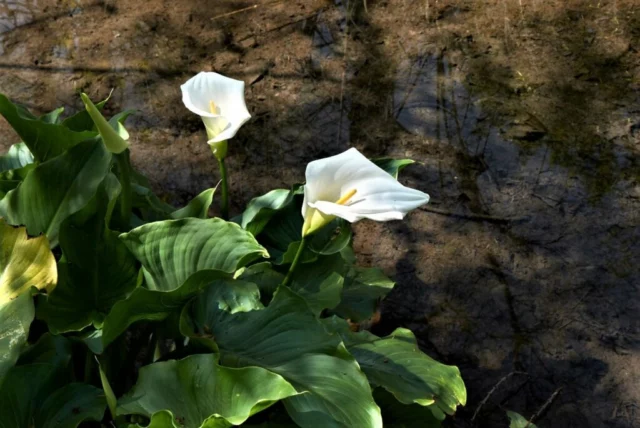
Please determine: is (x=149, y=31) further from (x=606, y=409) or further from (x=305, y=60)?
(x=606, y=409)

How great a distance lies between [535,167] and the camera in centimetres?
263

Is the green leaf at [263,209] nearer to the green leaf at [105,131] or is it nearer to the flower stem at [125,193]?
the flower stem at [125,193]

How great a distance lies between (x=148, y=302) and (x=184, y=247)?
0.55 ft

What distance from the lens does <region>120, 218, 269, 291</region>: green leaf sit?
1486 millimetres

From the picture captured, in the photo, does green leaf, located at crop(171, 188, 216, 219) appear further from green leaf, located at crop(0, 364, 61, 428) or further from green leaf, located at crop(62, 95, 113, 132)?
green leaf, located at crop(0, 364, 61, 428)

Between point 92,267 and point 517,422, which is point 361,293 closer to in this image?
point 517,422

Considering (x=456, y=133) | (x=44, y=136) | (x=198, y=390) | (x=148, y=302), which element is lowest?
(x=456, y=133)

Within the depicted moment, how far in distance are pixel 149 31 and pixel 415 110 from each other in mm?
1203

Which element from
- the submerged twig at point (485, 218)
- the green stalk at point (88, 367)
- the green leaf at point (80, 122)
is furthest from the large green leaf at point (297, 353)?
the submerged twig at point (485, 218)

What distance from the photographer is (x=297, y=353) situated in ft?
4.77

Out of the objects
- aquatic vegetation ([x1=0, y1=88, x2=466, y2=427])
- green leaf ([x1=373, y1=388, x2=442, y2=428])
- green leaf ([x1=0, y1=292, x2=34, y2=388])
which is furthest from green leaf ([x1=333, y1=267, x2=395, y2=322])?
green leaf ([x1=0, y1=292, x2=34, y2=388])

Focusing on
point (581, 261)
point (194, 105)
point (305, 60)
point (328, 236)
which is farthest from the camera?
point (305, 60)

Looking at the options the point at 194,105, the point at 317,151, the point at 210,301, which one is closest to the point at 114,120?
the point at 194,105

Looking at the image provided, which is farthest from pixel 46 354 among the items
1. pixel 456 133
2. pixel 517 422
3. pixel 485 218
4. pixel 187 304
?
pixel 456 133
